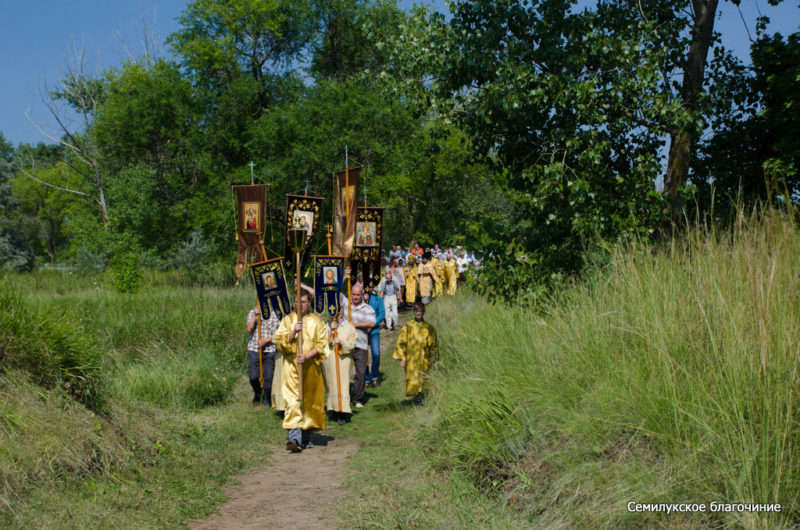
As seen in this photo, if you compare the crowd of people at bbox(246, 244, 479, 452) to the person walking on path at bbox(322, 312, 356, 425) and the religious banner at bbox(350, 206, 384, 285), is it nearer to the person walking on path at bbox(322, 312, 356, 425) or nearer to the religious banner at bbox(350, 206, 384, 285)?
the person walking on path at bbox(322, 312, 356, 425)

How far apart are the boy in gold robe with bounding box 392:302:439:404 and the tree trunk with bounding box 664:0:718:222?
4.12 metres

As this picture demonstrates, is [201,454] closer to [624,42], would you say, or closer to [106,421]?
[106,421]

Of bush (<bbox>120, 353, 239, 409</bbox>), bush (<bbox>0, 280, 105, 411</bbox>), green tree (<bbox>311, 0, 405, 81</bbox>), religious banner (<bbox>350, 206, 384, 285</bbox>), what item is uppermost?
green tree (<bbox>311, 0, 405, 81</bbox>)

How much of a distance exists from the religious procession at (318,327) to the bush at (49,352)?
2.27m

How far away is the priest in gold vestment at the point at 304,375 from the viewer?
8586mm

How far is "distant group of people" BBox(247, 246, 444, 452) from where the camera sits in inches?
345

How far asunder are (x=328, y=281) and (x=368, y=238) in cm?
340

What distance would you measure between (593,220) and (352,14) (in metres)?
33.9

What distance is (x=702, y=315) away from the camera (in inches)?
192

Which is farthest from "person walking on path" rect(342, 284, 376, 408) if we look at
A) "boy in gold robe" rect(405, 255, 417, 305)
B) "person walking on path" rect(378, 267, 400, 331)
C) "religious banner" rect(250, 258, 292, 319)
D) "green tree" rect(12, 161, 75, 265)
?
"green tree" rect(12, 161, 75, 265)

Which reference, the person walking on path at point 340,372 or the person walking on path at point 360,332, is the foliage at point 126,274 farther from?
the person walking on path at point 340,372

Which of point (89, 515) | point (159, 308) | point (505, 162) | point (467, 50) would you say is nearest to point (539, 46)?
point (467, 50)

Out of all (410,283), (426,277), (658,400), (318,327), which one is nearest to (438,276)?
(410,283)

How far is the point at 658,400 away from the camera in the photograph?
15.4ft
